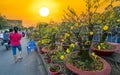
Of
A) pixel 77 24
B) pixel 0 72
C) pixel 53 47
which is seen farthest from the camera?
pixel 53 47

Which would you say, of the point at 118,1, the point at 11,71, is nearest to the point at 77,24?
the point at 118,1

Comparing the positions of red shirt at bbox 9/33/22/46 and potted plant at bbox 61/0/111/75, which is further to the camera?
red shirt at bbox 9/33/22/46

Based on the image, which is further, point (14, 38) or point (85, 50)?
point (14, 38)

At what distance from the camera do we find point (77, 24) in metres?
4.29

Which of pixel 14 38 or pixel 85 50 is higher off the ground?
pixel 14 38

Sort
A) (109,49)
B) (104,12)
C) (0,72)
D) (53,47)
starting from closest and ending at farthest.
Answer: (104,12)
(109,49)
(0,72)
(53,47)

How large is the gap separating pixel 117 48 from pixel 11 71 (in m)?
3.93

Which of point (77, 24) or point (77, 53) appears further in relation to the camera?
point (77, 53)

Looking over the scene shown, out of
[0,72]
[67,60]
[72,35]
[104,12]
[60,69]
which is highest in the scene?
[104,12]

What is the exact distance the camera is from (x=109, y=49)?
591cm

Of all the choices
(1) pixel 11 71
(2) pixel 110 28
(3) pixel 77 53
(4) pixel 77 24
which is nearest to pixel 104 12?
(2) pixel 110 28

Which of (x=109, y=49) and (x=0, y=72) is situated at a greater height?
(x=109, y=49)

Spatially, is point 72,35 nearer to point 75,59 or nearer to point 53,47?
point 75,59

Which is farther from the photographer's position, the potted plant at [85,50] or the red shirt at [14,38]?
the red shirt at [14,38]
